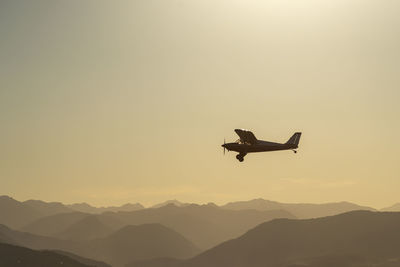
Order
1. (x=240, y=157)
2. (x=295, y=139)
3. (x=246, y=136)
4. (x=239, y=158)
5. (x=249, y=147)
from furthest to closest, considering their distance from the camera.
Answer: (x=295, y=139) < (x=249, y=147) < (x=246, y=136) < (x=240, y=157) < (x=239, y=158)

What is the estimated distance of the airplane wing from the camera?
71438 mm

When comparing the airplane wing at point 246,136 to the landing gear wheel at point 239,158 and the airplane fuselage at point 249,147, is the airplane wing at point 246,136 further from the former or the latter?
the landing gear wheel at point 239,158

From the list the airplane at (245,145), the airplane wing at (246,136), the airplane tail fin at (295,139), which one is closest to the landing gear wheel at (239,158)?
the airplane at (245,145)

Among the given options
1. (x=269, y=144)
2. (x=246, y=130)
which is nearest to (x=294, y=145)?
Result: (x=269, y=144)

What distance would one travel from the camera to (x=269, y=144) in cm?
7512

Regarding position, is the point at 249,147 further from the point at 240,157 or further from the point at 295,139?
the point at 295,139

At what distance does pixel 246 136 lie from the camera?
71.8m

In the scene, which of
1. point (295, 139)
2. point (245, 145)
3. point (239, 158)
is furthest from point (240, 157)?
point (295, 139)

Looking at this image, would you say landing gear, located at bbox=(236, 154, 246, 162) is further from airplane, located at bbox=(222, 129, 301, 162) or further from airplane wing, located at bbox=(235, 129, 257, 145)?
airplane wing, located at bbox=(235, 129, 257, 145)

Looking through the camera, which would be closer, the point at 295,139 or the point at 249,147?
the point at 249,147

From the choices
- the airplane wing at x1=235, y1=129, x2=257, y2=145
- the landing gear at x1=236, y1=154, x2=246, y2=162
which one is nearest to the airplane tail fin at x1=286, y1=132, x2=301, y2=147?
the airplane wing at x1=235, y1=129, x2=257, y2=145

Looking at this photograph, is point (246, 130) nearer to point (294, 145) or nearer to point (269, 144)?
point (269, 144)

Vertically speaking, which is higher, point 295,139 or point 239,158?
point 295,139

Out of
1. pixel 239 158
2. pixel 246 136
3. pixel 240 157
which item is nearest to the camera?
pixel 239 158
